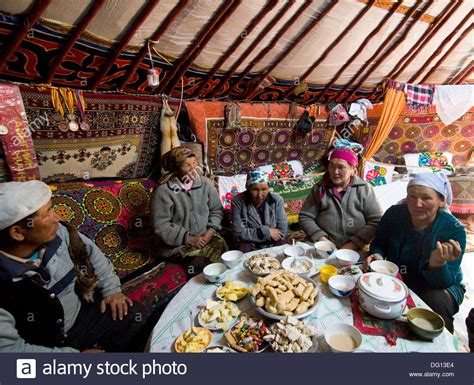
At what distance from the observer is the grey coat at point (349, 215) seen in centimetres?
200

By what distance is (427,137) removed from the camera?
4266mm

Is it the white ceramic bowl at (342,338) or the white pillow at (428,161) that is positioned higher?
the white ceramic bowl at (342,338)

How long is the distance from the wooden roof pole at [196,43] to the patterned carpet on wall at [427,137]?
119 inches

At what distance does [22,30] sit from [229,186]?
2.20 meters

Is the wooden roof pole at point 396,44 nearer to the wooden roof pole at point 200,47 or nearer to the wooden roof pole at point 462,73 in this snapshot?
the wooden roof pole at point 462,73

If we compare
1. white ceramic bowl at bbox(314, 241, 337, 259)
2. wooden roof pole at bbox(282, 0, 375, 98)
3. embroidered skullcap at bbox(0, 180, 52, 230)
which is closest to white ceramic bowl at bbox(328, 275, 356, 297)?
white ceramic bowl at bbox(314, 241, 337, 259)

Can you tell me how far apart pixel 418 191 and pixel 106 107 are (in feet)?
8.03

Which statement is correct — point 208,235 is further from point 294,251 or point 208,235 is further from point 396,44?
point 396,44

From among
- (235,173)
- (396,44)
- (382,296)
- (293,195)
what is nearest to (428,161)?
(396,44)

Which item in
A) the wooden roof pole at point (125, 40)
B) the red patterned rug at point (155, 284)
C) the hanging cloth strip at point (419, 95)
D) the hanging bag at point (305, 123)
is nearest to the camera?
the red patterned rug at point (155, 284)

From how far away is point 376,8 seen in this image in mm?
2785

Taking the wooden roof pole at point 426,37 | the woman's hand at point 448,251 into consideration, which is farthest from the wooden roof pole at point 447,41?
the woman's hand at point 448,251

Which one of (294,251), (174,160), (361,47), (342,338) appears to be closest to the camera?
(342,338)

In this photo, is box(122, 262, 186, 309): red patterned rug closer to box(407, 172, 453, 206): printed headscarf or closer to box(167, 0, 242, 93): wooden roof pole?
box(407, 172, 453, 206): printed headscarf
